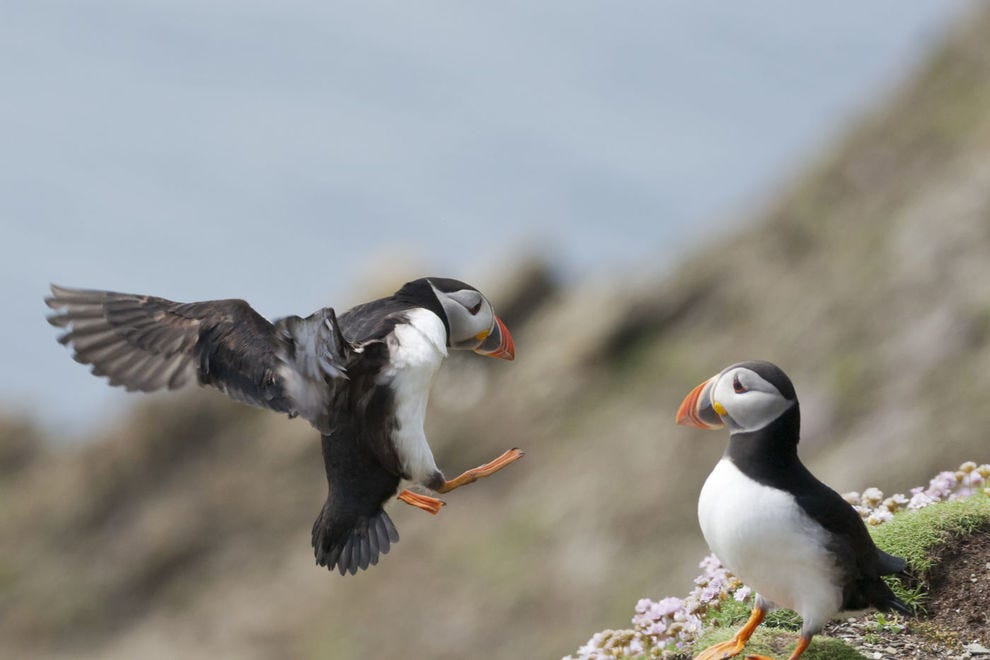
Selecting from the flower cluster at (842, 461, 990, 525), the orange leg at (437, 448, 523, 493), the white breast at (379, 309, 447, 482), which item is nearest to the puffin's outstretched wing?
the white breast at (379, 309, 447, 482)

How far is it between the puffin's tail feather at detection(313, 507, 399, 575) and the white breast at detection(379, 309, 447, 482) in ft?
1.13

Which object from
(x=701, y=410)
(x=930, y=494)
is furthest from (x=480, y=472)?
(x=930, y=494)

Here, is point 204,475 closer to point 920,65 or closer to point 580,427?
point 580,427

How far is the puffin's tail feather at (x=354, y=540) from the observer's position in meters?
6.07

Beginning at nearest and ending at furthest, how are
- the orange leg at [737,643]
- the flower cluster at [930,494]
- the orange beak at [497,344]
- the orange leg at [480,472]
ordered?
the orange leg at [737,643] → the orange leg at [480,472] → the orange beak at [497,344] → the flower cluster at [930,494]

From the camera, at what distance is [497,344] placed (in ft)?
21.2

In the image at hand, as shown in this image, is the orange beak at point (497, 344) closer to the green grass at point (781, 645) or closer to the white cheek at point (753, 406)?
the white cheek at point (753, 406)

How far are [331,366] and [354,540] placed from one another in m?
1.00

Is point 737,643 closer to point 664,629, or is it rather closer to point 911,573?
point 664,629

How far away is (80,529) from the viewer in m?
26.5

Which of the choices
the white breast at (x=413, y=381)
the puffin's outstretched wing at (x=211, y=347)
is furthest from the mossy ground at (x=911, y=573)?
the puffin's outstretched wing at (x=211, y=347)

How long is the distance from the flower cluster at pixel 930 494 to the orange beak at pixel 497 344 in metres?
2.08

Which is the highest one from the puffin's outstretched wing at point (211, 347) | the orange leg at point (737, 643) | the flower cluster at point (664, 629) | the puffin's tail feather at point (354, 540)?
the puffin's outstretched wing at point (211, 347)

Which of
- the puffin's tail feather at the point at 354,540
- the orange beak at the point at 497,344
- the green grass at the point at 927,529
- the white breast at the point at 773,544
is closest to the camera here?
the white breast at the point at 773,544
